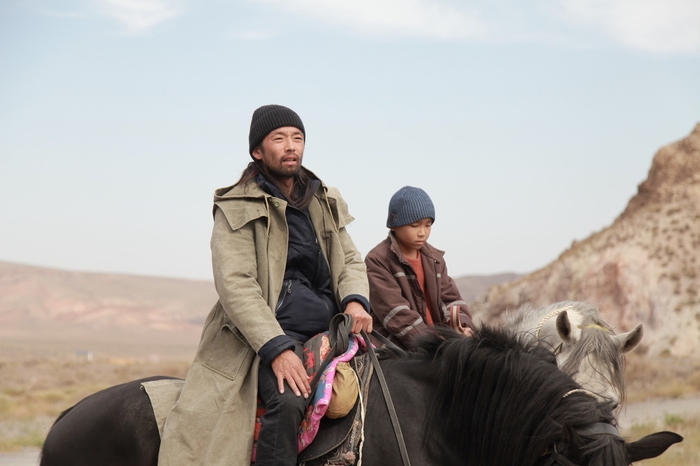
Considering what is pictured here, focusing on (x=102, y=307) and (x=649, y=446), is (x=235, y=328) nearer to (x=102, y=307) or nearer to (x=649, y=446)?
(x=649, y=446)

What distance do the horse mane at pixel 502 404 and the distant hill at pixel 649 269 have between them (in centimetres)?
2339

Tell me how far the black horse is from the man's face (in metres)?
1.08

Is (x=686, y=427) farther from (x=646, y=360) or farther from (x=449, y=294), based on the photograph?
(x=646, y=360)

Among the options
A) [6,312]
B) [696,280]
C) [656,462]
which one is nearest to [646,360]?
[696,280]

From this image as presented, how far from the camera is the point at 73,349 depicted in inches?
2680

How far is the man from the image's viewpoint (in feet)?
9.97

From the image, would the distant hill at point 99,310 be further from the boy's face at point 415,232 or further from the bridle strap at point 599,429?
the bridle strap at point 599,429

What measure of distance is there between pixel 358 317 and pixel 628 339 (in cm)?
194

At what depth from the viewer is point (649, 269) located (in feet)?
91.0

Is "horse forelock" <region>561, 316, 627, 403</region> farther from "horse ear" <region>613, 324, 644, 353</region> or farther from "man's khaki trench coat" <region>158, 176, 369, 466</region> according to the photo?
"man's khaki trench coat" <region>158, 176, 369, 466</region>

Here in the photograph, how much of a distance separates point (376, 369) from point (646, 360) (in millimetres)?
22917

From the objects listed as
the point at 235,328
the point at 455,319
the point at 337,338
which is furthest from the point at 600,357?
the point at 235,328

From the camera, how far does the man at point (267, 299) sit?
9.97ft

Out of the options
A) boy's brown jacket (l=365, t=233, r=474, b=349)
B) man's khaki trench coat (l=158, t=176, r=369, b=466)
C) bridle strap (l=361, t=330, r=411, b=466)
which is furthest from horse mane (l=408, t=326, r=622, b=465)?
boy's brown jacket (l=365, t=233, r=474, b=349)
